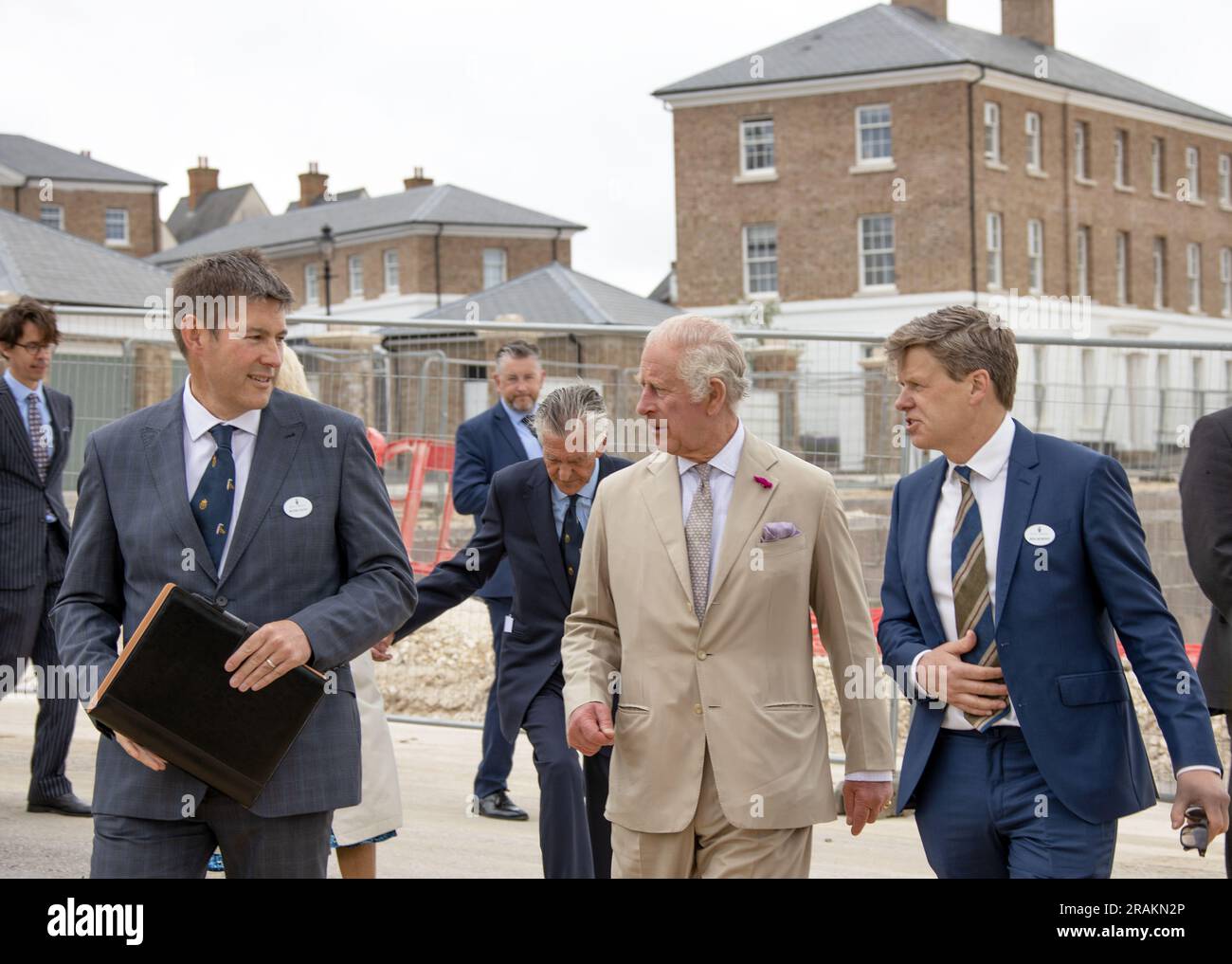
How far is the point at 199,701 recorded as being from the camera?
12.4ft

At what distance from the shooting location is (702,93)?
5019cm

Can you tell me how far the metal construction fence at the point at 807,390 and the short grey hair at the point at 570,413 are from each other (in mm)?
3207

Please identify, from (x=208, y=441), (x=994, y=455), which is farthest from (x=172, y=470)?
(x=994, y=455)

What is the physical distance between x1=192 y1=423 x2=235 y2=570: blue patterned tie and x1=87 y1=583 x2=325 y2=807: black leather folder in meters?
0.23

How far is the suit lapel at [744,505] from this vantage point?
431cm

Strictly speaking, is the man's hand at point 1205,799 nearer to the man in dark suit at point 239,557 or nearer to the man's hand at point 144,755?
the man in dark suit at point 239,557

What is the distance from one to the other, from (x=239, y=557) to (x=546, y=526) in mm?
2422

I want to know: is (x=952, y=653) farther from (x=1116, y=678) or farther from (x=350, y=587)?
(x=350, y=587)

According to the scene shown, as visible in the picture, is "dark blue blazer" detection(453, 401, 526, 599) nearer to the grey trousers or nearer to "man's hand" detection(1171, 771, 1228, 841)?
the grey trousers

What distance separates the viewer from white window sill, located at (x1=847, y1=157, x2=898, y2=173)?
48250 millimetres

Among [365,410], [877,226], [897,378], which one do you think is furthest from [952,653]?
[877,226]

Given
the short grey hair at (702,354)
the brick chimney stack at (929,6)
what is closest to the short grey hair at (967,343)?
the short grey hair at (702,354)

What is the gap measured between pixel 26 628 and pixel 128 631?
13.2 ft
